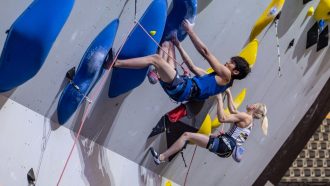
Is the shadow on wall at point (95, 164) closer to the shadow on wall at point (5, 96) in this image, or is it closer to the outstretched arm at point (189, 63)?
the shadow on wall at point (5, 96)

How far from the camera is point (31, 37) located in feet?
7.84

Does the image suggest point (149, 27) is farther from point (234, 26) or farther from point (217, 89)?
point (234, 26)

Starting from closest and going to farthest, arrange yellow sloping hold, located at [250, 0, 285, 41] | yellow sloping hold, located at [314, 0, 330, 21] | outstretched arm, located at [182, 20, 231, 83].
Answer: outstretched arm, located at [182, 20, 231, 83]
yellow sloping hold, located at [250, 0, 285, 41]
yellow sloping hold, located at [314, 0, 330, 21]

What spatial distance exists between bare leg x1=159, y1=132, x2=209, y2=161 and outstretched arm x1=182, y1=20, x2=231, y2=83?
0.58 m

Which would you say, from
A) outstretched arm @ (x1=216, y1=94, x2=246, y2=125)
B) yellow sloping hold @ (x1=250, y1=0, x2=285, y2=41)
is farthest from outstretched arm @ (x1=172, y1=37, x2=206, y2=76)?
yellow sloping hold @ (x1=250, y1=0, x2=285, y2=41)

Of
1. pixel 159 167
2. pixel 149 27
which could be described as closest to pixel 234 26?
pixel 149 27

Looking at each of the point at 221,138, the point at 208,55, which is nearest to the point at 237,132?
the point at 221,138

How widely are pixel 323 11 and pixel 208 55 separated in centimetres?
158

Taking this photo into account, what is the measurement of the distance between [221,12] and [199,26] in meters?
0.21

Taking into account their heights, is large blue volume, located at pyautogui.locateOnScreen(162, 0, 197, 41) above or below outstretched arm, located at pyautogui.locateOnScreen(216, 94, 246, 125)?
above

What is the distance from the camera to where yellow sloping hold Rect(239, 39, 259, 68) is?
3.70 meters

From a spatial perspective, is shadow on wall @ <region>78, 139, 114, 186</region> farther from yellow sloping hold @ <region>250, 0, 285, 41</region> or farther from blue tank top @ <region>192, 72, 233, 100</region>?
yellow sloping hold @ <region>250, 0, 285, 41</region>

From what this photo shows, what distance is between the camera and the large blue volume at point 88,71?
9.08ft

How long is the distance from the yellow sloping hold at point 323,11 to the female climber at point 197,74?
1392mm
